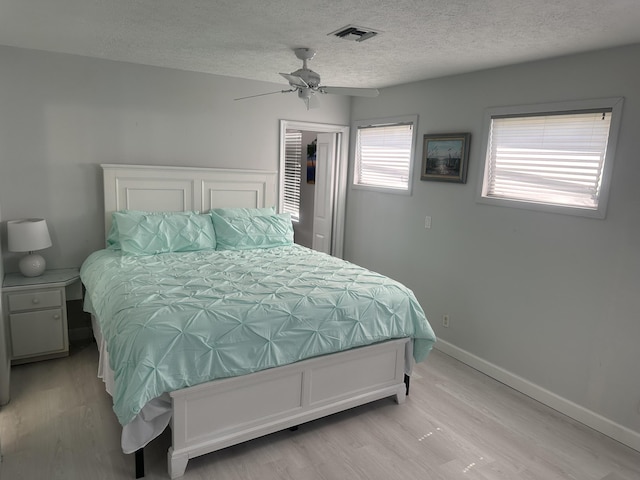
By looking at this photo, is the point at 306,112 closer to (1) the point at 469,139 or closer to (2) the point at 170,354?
(1) the point at 469,139

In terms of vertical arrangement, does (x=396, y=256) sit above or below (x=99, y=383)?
above

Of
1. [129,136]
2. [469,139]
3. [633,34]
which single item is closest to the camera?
[633,34]

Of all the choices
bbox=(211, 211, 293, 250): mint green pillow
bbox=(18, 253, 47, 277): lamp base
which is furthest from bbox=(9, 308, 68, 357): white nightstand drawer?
bbox=(211, 211, 293, 250): mint green pillow

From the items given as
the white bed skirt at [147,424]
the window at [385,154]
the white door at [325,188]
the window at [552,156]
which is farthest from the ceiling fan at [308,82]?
the white bed skirt at [147,424]

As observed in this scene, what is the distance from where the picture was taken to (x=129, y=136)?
12.7ft

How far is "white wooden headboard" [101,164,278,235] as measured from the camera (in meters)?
3.79

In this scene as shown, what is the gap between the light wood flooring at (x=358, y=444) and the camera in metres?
2.29

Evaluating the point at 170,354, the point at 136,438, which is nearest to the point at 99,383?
the point at 136,438

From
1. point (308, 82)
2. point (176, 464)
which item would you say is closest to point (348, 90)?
point (308, 82)

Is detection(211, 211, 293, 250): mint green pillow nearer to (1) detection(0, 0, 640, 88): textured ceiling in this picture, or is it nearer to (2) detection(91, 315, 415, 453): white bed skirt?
(1) detection(0, 0, 640, 88): textured ceiling

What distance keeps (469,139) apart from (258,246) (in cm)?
207

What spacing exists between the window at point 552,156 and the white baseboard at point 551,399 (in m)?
1.31

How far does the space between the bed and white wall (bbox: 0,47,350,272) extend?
0.81 ft

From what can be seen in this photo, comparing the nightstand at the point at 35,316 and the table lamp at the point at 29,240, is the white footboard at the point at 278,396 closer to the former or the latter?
the nightstand at the point at 35,316
